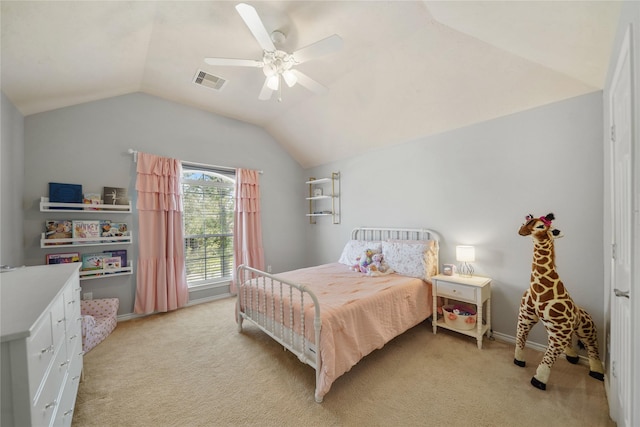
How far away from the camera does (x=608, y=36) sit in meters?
1.50

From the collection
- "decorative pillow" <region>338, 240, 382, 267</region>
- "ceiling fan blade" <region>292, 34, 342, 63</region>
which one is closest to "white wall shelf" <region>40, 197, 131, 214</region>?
"ceiling fan blade" <region>292, 34, 342, 63</region>

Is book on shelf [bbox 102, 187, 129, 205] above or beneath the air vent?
beneath

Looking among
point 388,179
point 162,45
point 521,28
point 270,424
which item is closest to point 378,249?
point 388,179

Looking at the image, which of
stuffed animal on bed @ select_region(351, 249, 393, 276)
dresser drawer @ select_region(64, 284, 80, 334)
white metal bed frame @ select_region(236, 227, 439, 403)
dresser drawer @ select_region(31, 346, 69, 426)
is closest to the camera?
dresser drawer @ select_region(31, 346, 69, 426)

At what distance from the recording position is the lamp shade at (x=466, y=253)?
262 centimetres

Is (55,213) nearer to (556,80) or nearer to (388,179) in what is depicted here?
(388,179)

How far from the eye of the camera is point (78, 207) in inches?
112

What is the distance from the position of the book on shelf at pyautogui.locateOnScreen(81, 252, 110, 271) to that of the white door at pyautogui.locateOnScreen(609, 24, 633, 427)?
449 cm

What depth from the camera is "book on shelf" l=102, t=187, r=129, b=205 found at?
3.03 m

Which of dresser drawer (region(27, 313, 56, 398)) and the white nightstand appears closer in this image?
dresser drawer (region(27, 313, 56, 398))

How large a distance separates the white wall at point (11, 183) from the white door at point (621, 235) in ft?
14.2

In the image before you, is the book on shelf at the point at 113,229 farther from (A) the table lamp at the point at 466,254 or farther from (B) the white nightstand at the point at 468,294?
(A) the table lamp at the point at 466,254

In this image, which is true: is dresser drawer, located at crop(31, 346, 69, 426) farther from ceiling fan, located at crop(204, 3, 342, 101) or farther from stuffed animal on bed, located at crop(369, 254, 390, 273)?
stuffed animal on bed, located at crop(369, 254, 390, 273)

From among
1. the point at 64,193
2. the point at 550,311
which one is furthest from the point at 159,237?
the point at 550,311
